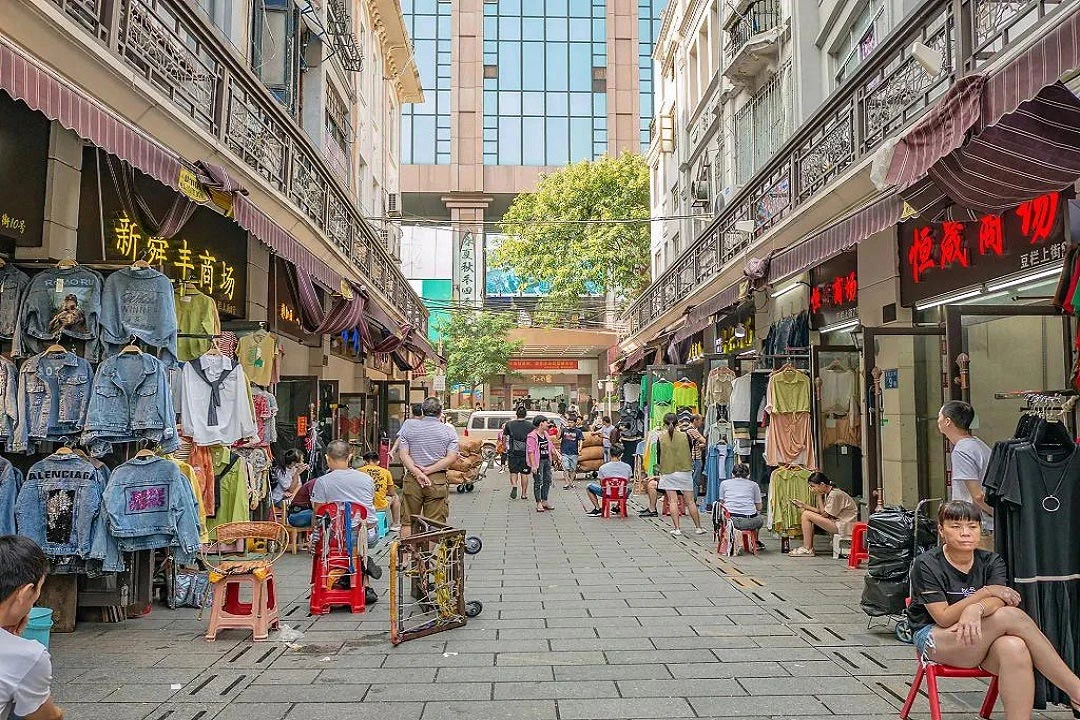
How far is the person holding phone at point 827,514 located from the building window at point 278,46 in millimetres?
11322

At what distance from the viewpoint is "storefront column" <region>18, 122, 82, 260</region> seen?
614 cm

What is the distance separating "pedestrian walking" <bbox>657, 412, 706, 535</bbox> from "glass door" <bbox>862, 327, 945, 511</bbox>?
279 centimetres

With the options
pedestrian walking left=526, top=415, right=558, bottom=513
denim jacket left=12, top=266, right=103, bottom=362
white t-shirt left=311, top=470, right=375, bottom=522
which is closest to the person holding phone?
white t-shirt left=311, top=470, right=375, bottom=522

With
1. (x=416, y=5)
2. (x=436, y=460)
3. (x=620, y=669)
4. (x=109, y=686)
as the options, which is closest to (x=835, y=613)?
(x=620, y=669)

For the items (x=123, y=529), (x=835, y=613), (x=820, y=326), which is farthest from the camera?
(x=820, y=326)

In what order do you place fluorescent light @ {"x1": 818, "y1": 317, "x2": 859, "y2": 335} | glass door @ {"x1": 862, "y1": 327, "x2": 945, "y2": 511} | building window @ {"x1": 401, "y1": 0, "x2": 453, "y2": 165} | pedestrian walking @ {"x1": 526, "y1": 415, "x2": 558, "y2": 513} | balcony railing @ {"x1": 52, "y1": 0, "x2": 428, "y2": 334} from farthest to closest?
building window @ {"x1": 401, "y1": 0, "x2": 453, "y2": 165} → pedestrian walking @ {"x1": 526, "y1": 415, "x2": 558, "y2": 513} → fluorescent light @ {"x1": 818, "y1": 317, "x2": 859, "y2": 335} → glass door @ {"x1": 862, "y1": 327, "x2": 945, "y2": 511} → balcony railing @ {"x1": 52, "y1": 0, "x2": 428, "y2": 334}

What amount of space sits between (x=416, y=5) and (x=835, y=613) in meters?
51.0

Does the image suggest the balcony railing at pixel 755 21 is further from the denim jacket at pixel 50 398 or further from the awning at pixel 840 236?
the denim jacket at pixel 50 398

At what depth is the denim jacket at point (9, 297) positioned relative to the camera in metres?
6.06

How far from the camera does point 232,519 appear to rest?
26.6ft

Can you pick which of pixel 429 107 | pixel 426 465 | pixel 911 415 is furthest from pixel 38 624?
pixel 429 107

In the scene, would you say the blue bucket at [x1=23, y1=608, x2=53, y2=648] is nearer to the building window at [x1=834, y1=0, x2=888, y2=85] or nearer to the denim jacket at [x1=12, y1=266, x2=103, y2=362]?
the denim jacket at [x1=12, y1=266, x2=103, y2=362]

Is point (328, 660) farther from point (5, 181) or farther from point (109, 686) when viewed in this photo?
point (5, 181)

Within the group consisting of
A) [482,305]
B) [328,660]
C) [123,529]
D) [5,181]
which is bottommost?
[328,660]
